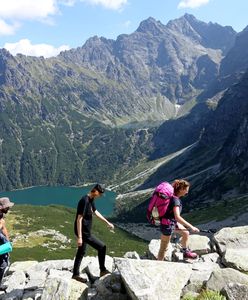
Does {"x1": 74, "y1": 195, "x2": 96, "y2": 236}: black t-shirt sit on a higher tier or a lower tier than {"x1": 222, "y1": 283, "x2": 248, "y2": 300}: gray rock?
higher

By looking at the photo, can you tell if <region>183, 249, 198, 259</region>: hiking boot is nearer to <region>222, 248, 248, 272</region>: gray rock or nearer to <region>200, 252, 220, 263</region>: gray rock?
<region>200, 252, 220, 263</region>: gray rock

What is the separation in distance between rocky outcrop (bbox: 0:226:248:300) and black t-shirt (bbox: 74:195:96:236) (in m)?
1.97

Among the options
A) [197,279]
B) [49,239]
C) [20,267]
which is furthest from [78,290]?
[49,239]

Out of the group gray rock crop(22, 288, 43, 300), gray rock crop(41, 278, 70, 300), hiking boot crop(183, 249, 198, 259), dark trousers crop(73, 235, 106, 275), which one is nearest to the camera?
gray rock crop(41, 278, 70, 300)

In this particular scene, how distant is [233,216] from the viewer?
15762 centimetres

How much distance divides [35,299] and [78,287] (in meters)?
2.36

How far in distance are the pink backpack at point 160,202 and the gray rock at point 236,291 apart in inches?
187

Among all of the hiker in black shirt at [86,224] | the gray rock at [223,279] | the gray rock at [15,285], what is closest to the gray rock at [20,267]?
the gray rock at [15,285]

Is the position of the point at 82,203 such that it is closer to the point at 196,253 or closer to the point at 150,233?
the point at 196,253

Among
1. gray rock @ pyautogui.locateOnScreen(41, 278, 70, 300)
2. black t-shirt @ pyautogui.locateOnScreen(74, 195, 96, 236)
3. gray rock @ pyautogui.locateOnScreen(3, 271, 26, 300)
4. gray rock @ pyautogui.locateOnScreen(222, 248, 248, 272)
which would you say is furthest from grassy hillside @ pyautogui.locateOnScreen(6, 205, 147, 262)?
gray rock @ pyautogui.locateOnScreen(41, 278, 70, 300)

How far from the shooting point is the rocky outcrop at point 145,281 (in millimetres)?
15445

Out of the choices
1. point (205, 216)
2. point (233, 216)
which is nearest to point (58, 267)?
point (233, 216)

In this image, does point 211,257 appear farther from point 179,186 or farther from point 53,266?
point 53,266

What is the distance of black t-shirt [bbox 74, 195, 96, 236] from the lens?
18.5 m
